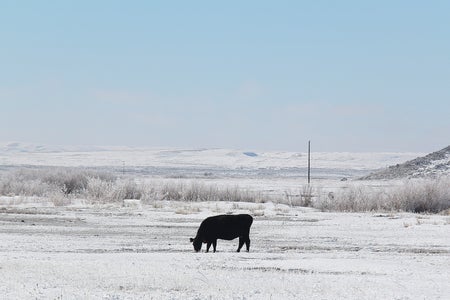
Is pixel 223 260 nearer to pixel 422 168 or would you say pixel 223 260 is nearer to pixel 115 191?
pixel 115 191

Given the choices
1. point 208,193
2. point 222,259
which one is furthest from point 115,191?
Answer: point 222,259

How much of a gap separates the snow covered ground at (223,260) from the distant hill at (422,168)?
1625 inches

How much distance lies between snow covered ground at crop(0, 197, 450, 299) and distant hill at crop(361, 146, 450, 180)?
1625 inches

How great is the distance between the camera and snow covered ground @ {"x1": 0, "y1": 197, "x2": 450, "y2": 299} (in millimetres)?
12734

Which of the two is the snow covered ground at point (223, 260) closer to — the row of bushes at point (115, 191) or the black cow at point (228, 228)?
the black cow at point (228, 228)

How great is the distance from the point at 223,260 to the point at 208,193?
29309mm

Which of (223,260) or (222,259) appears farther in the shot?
(222,259)

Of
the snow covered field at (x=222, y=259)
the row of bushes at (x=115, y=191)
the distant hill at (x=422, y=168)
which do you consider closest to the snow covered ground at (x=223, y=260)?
the snow covered field at (x=222, y=259)

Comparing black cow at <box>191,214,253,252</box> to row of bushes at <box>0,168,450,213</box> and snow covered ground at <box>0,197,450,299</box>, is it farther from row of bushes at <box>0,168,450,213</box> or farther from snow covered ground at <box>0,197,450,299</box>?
row of bushes at <box>0,168,450,213</box>

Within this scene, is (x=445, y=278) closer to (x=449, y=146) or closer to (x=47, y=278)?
(x=47, y=278)

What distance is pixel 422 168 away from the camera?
247 ft

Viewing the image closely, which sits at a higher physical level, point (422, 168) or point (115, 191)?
point (422, 168)

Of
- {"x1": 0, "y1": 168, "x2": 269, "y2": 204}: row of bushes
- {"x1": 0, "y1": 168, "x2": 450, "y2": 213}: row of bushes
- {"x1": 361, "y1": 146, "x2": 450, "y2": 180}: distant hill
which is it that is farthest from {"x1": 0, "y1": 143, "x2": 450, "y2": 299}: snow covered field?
{"x1": 361, "y1": 146, "x2": 450, "y2": 180}: distant hill

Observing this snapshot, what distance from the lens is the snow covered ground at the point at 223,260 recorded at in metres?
12.7
